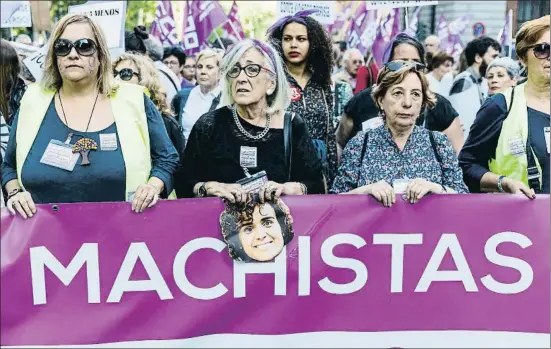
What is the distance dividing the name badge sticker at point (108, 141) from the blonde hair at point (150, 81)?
4.61 feet

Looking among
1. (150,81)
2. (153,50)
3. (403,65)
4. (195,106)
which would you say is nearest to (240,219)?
(403,65)

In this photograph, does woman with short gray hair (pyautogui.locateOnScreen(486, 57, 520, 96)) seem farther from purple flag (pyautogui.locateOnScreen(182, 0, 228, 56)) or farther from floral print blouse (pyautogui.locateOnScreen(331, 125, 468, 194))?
purple flag (pyautogui.locateOnScreen(182, 0, 228, 56))

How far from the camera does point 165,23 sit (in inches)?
491

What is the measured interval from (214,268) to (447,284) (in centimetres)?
106

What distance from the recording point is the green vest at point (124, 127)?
3.34 metres

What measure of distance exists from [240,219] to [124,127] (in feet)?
2.39

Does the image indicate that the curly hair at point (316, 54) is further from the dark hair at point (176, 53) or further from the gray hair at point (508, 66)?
the dark hair at point (176, 53)

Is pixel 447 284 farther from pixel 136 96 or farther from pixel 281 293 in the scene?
pixel 136 96

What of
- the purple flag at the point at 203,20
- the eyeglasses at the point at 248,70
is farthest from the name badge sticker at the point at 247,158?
the purple flag at the point at 203,20

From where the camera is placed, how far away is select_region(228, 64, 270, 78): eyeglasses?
3.45 meters

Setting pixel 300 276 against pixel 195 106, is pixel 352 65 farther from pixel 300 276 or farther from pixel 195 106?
pixel 300 276

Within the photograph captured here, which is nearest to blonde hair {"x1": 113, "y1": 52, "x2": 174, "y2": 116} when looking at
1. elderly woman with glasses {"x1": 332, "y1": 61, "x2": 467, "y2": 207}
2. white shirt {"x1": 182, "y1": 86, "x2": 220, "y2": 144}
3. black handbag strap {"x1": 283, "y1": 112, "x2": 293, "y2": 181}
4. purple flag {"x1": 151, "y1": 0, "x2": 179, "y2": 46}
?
white shirt {"x1": 182, "y1": 86, "x2": 220, "y2": 144}

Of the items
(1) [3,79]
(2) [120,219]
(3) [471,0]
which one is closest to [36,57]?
(1) [3,79]

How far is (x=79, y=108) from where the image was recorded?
3.40 meters
